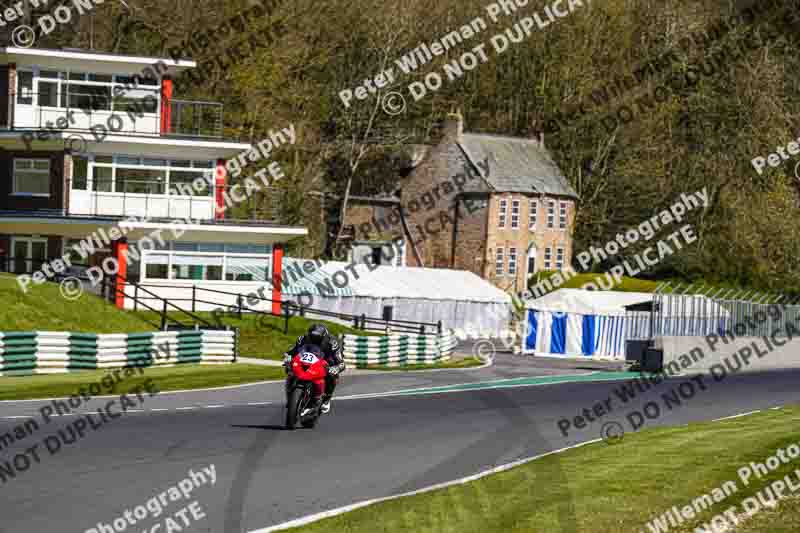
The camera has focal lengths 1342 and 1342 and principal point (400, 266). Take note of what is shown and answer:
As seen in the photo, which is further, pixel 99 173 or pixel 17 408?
pixel 99 173

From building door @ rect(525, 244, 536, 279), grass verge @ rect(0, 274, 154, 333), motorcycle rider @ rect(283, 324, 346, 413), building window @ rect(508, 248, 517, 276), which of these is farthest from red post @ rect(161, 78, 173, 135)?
building door @ rect(525, 244, 536, 279)

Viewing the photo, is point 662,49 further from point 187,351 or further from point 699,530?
point 699,530

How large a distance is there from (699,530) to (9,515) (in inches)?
239

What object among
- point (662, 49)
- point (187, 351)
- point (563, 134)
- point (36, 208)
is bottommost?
point (187, 351)

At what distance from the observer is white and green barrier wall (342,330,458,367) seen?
41562mm

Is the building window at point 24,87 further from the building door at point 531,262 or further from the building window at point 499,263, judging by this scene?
the building door at point 531,262

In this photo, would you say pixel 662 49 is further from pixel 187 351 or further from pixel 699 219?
pixel 187 351

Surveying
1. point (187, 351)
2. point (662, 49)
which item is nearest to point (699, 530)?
point (187, 351)

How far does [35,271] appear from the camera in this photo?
46.0 m

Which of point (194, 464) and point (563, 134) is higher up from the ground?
point (563, 134)

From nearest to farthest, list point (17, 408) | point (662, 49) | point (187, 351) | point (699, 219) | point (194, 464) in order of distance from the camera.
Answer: point (194, 464), point (17, 408), point (187, 351), point (699, 219), point (662, 49)

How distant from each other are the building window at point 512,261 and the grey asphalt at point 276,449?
49.8 meters

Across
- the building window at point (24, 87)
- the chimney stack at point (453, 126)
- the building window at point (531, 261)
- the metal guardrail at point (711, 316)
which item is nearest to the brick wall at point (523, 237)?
the building window at point (531, 261)

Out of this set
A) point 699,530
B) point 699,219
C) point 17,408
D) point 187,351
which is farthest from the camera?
point 699,219
